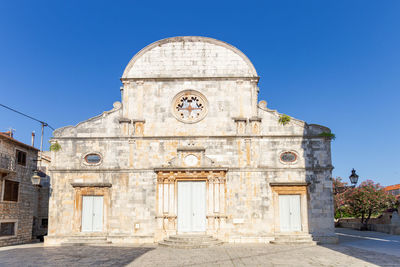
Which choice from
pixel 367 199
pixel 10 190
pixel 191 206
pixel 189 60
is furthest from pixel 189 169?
pixel 367 199

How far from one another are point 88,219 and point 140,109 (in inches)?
276

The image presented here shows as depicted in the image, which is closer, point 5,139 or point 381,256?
point 381,256

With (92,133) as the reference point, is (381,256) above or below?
below

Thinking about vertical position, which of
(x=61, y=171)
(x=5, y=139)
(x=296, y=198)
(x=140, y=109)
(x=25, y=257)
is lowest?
(x=25, y=257)

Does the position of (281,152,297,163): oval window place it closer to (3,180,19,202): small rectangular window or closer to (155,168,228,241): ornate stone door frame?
(155,168,228,241): ornate stone door frame

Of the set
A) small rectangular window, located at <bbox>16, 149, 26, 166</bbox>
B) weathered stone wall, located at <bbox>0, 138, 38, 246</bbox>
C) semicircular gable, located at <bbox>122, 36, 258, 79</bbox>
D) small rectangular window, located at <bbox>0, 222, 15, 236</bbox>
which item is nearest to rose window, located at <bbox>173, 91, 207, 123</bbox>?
semicircular gable, located at <bbox>122, 36, 258, 79</bbox>

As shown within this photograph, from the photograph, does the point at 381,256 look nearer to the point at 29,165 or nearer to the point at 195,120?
the point at 195,120

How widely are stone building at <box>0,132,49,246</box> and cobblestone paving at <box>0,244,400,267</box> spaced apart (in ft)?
20.4

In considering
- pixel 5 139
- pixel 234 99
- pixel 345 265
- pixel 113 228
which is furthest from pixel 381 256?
pixel 5 139

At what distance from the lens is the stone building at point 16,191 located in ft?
70.7

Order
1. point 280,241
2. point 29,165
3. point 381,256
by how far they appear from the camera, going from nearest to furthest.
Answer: point 381,256
point 280,241
point 29,165

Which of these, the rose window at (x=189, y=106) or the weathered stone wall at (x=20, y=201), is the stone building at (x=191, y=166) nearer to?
the rose window at (x=189, y=106)

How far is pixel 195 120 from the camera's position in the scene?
2161cm

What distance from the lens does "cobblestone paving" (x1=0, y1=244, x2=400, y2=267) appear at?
1311 cm
